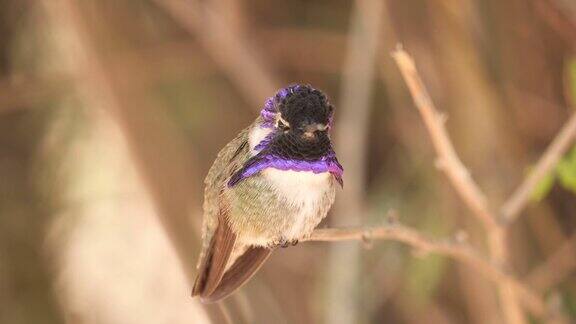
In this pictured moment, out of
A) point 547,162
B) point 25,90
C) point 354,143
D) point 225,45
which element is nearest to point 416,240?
point 547,162

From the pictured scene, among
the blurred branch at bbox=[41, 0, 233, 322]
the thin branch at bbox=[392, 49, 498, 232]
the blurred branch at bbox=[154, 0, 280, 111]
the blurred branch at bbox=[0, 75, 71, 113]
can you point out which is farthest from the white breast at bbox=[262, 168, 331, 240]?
the blurred branch at bbox=[0, 75, 71, 113]

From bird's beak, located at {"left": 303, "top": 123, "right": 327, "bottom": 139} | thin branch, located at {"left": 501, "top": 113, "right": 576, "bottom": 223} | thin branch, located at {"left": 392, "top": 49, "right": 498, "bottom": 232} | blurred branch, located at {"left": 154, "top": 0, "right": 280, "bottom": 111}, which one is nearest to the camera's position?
bird's beak, located at {"left": 303, "top": 123, "right": 327, "bottom": 139}

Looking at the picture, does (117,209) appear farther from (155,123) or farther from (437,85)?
(437,85)

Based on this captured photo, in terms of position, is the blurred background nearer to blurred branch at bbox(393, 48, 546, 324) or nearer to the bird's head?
blurred branch at bbox(393, 48, 546, 324)

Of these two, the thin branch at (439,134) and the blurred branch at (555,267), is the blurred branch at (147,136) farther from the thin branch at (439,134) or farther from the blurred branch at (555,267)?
the blurred branch at (555,267)

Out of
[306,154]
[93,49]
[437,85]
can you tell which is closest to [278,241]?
[306,154]

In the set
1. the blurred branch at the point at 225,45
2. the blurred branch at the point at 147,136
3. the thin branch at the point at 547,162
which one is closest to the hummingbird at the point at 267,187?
the thin branch at the point at 547,162
